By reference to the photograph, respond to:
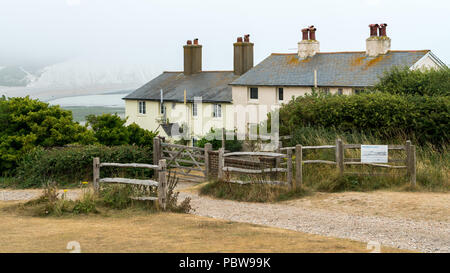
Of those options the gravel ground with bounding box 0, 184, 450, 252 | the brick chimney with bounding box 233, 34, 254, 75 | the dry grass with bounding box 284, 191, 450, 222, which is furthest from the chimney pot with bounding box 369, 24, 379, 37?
the gravel ground with bounding box 0, 184, 450, 252

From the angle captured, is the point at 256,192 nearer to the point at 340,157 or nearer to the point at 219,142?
the point at 340,157

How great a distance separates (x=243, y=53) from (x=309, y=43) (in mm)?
8396

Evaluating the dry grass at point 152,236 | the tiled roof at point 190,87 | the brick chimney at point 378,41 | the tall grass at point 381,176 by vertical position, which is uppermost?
the brick chimney at point 378,41

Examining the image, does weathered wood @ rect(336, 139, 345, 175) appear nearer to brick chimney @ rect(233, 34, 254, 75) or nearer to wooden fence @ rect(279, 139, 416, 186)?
wooden fence @ rect(279, 139, 416, 186)

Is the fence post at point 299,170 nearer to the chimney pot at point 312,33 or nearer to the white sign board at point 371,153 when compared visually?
the white sign board at point 371,153

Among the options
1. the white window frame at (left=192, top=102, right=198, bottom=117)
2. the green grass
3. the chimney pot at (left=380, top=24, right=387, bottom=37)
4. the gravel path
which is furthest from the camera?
the white window frame at (left=192, top=102, right=198, bottom=117)

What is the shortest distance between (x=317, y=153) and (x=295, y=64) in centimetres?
2466

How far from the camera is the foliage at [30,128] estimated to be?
80.8 feet

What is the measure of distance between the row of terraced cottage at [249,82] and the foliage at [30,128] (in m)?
10.3

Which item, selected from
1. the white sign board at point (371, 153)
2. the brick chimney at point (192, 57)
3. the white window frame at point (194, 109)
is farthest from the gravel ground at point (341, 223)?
the brick chimney at point (192, 57)

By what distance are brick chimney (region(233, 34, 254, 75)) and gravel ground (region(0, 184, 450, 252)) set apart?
1385 inches

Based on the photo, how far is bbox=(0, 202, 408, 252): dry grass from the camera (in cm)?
959

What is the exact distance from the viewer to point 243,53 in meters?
50.6

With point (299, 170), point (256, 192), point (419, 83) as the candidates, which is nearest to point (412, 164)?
point (299, 170)
